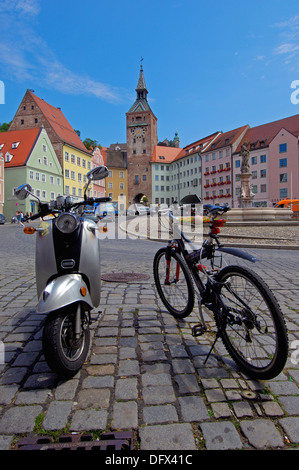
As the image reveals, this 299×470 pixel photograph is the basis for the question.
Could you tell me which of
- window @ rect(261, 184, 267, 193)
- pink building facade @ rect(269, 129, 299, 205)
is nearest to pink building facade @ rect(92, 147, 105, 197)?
window @ rect(261, 184, 267, 193)

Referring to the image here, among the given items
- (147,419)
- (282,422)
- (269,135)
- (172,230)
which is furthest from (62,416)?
(269,135)

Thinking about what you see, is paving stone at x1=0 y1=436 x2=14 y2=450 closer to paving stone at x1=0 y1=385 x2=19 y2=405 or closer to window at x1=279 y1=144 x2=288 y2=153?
paving stone at x1=0 y1=385 x2=19 y2=405

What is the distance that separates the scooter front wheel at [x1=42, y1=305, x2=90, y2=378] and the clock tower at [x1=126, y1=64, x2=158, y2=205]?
3402 inches

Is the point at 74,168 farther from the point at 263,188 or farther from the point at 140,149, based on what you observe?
the point at 263,188

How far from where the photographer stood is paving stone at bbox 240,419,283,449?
5.82 ft

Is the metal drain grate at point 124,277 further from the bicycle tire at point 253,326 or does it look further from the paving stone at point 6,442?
the paving stone at point 6,442

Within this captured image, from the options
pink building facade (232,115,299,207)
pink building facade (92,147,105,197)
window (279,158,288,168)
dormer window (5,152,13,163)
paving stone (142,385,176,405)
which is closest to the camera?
paving stone (142,385,176,405)

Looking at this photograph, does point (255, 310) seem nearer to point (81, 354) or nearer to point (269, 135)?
point (81, 354)

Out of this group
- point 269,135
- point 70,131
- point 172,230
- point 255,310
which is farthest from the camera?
point 70,131

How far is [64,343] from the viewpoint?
96.0 inches

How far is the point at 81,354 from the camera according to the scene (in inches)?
101

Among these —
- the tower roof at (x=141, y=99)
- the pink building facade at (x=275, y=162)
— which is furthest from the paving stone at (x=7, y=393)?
the tower roof at (x=141, y=99)

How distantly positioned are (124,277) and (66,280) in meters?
3.75
